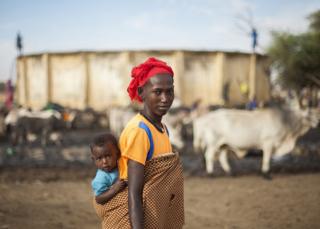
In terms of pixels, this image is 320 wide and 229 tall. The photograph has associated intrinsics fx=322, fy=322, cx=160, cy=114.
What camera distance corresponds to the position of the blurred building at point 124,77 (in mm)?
18141

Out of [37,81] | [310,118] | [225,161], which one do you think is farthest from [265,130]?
[37,81]

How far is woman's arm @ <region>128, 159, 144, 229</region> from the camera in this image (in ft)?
5.39

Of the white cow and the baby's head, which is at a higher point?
the baby's head

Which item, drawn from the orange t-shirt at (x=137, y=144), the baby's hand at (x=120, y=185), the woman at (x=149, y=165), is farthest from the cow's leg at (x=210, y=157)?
the baby's hand at (x=120, y=185)

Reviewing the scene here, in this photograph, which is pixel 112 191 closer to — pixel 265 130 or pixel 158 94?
pixel 158 94

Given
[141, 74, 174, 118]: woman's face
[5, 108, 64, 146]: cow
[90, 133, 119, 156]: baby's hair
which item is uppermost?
[141, 74, 174, 118]: woman's face

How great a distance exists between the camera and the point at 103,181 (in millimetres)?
1833

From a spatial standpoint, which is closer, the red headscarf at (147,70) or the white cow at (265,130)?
the red headscarf at (147,70)

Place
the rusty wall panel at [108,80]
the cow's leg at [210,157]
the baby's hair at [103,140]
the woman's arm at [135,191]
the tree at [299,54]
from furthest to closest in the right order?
the rusty wall panel at [108,80] < the tree at [299,54] < the cow's leg at [210,157] < the baby's hair at [103,140] < the woman's arm at [135,191]

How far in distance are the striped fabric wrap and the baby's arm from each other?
0.02m

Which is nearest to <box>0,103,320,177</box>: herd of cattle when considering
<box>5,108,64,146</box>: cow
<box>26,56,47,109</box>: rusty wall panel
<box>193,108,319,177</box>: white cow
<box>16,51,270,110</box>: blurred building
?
<box>193,108,319,177</box>: white cow

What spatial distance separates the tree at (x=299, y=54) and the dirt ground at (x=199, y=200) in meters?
6.48

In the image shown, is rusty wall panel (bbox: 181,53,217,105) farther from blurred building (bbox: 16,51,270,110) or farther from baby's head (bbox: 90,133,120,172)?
baby's head (bbox: 90,133,120,172)

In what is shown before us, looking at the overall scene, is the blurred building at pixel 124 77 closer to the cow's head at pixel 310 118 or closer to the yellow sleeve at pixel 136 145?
the cow's head at pixel 310 118
